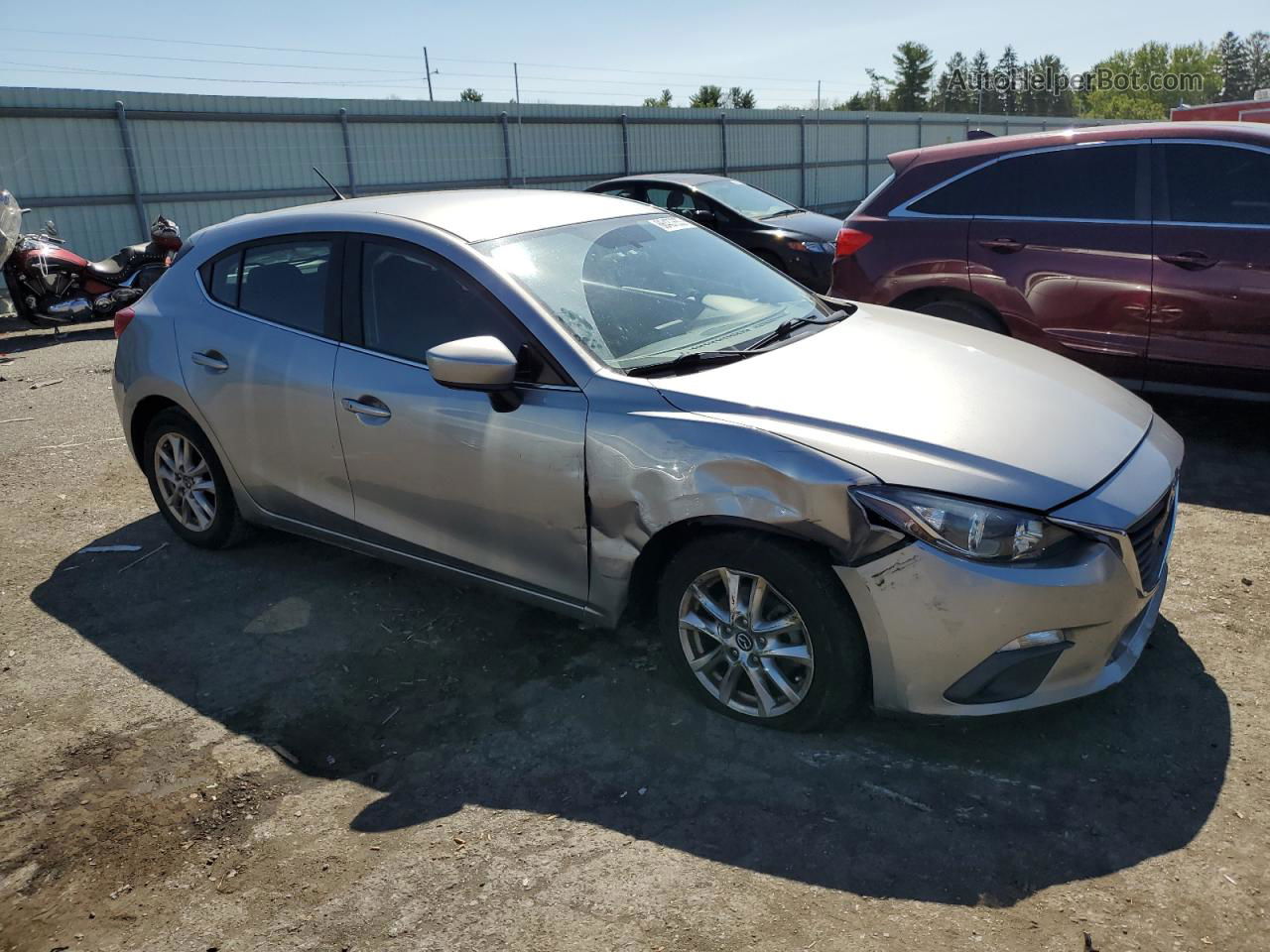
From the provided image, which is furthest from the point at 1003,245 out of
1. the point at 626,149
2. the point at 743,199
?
the point at 626,149

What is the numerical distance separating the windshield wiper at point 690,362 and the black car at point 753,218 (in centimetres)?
783

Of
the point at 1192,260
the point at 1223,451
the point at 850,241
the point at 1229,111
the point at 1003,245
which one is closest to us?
the point at 1192,260

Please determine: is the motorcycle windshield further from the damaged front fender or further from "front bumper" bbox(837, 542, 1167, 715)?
"front bumper" bbox(837, 542, 1167, 715)

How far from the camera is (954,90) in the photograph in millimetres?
109062

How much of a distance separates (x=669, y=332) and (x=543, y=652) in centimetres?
132

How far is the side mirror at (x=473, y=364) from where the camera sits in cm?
336

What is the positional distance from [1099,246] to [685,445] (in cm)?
384

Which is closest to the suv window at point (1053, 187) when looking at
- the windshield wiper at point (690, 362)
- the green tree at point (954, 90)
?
the windshield wiper at point (690, 362)

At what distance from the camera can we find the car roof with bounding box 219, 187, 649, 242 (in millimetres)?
3932

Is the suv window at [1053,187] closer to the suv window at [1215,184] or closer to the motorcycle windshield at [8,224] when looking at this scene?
the suv window at [1215,184]

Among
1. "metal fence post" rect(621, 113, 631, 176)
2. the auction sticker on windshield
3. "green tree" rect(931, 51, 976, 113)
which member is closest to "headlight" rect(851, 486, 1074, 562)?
the auction sticker on windshield

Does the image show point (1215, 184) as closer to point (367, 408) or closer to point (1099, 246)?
point (1099, 246)

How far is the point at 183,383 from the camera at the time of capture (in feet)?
15.3

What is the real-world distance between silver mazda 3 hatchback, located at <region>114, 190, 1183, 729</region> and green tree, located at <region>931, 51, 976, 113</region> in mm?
106898
